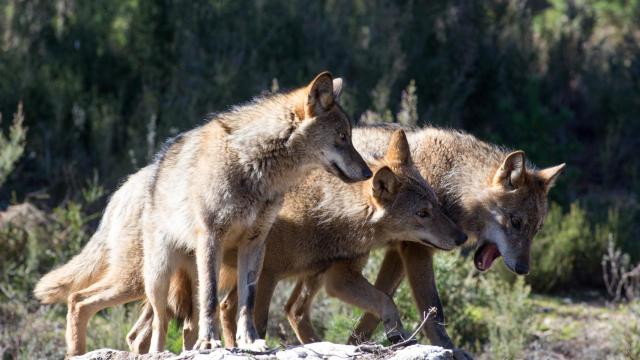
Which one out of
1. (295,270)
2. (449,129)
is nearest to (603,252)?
(449,129)

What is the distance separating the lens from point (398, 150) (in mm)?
7387

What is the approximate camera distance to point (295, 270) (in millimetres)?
7488

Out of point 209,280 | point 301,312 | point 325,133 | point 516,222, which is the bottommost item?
point 301,312

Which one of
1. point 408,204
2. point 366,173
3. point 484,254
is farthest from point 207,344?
point 484,254

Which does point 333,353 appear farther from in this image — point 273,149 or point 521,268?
point 521,268

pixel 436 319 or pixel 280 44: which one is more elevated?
pixel 280 44

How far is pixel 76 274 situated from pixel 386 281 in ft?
7.01

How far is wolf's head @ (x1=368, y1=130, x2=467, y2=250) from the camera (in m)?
7.33

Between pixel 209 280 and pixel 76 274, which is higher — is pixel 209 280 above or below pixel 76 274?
above

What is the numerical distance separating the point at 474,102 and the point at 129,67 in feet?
13.4

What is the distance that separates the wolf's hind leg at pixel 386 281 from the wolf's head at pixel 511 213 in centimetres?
60

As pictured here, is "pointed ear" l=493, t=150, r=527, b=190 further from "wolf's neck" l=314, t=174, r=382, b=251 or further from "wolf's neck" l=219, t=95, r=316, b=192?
"wolf's neck" l=219, t=95, r=316, b=192

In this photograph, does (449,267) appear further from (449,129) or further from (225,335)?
(225,335)

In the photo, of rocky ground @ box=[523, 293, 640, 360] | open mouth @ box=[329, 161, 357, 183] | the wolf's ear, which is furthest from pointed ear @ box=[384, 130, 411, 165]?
rocky ground @ box=[523, 293, 640, 360]
